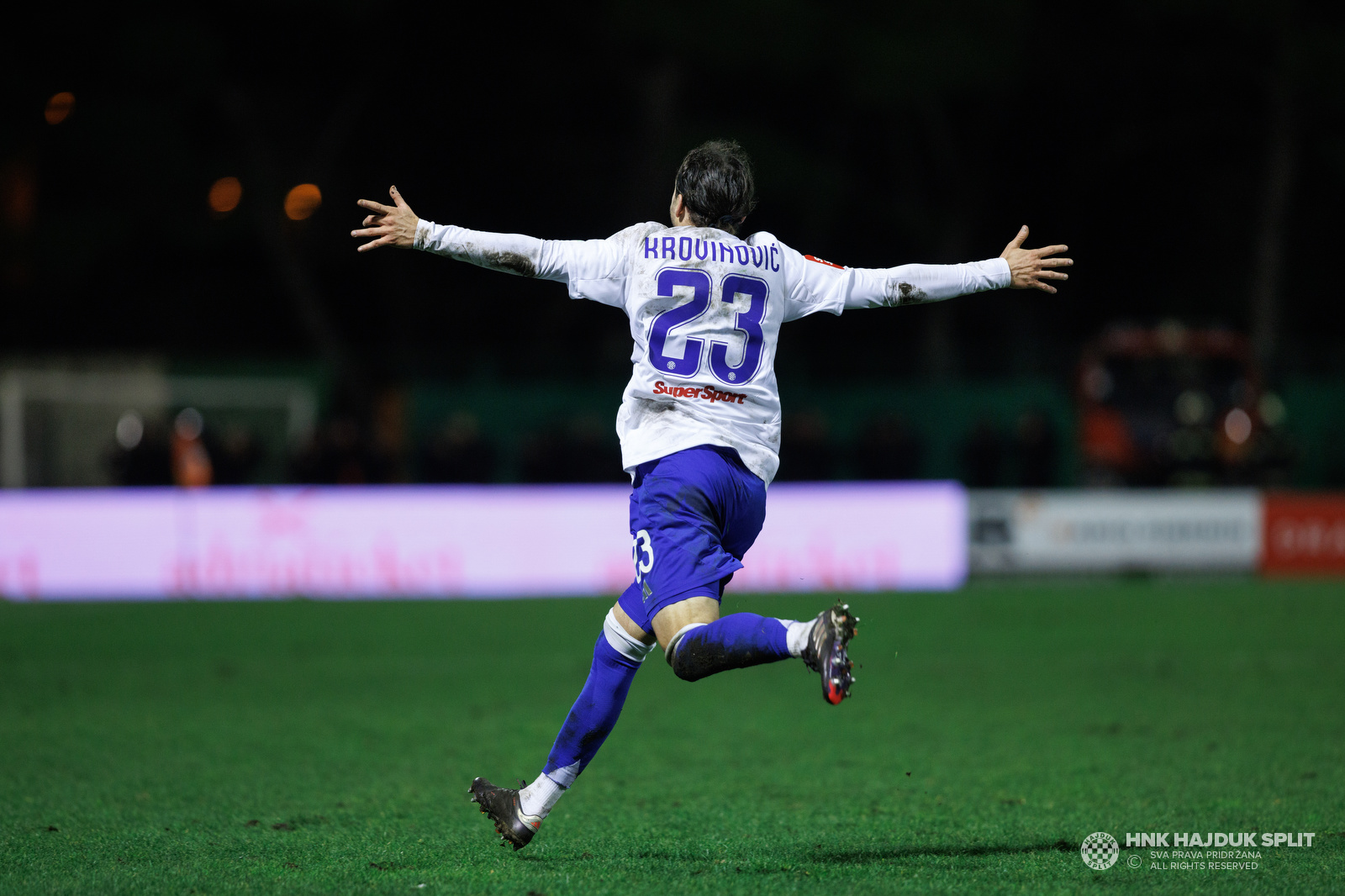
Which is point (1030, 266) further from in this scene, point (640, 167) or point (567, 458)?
point (640, 167)

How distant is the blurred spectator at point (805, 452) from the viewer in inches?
877

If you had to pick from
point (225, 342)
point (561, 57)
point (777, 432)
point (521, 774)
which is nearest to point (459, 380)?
point (561, 57)

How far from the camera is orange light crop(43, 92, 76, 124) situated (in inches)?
983

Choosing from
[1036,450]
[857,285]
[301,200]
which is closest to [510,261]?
[857,285]

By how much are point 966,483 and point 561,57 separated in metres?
15.4

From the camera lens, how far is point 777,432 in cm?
502

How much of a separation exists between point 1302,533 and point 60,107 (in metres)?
21.3

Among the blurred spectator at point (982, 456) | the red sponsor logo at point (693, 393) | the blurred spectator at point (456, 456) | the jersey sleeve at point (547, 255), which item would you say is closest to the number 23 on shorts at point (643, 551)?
the red sponsor logo at point (693, 393)

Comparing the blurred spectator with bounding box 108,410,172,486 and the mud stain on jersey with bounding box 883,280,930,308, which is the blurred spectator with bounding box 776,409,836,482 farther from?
the mud stain on jersey with bounding box 883,280,930,308

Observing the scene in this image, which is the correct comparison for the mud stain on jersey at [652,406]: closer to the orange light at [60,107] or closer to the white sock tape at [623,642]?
the white sock tape at [623,642]

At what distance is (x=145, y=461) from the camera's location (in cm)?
2020

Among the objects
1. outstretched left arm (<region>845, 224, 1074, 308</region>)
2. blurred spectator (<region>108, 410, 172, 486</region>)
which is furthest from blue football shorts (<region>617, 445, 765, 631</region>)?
blurred spectator (<region>108, 410, 172, 486</region>)

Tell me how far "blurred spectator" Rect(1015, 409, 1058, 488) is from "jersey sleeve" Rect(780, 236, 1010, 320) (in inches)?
710

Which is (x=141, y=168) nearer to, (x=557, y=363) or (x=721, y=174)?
(x=557, y=363)
